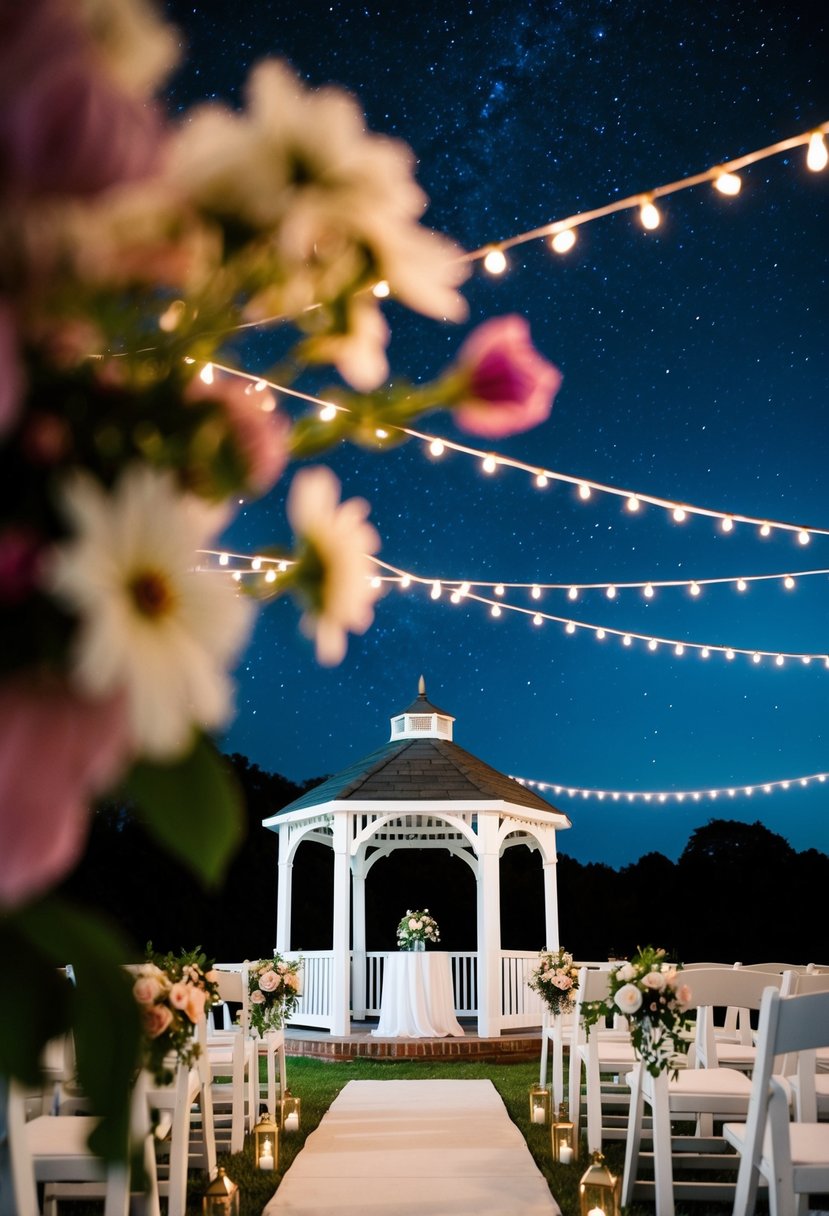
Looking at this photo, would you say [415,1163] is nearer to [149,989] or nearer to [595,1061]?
[595,1061]

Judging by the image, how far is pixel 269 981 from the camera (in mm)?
7098

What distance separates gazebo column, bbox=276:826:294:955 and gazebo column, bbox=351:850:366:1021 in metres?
1.36

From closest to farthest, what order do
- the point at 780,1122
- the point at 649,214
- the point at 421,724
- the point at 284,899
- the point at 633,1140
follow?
the point at 780,1122
the point at 633,1140
the point at 649,214
the point at 284,899
the point at 421,724

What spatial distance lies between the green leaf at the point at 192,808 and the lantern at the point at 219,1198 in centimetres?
358

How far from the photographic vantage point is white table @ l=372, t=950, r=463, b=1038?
38.8 feet

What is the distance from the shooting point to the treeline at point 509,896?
18656 millimetres

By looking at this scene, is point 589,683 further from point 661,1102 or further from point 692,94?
point 661,1102

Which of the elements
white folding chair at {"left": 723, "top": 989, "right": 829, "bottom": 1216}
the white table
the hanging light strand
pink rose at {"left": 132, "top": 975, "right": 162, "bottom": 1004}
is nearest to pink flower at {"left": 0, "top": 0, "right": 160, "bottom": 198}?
pink rose at {"left": 132, "top": 975, "right": 162, "bottom": 1004}

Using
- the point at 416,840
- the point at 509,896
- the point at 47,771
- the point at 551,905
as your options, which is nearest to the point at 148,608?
the point at 47,771

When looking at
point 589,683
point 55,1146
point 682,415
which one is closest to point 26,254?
point 55,1146

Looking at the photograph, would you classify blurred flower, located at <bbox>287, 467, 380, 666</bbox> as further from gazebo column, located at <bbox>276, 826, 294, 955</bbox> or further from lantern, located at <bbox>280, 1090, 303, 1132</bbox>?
gazebo column, located at <bbox>276, 826, 294, 955</bbox>

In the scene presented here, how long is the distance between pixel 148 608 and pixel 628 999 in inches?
181

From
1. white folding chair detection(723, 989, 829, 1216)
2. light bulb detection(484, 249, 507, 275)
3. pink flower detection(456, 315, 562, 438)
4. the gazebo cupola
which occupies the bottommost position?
white folding chair detection(723, 989, 829, 1216)

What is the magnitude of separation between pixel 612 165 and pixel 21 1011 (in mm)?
16668
